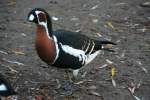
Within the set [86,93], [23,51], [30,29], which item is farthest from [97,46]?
[30,29]

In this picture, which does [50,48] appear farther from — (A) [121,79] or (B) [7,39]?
(B) [7,39]

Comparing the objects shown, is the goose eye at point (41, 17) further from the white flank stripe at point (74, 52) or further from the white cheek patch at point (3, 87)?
the white cheek patch at point (3, 87)

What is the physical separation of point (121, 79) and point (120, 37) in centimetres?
149

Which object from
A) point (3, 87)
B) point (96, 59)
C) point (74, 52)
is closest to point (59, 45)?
point (74, 52)

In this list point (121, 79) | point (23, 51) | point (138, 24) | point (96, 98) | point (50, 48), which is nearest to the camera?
point (50, 48)

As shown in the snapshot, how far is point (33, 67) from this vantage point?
672 centimetres

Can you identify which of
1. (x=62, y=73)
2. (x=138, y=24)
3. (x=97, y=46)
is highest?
(x=97, y=46)

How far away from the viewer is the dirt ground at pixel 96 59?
20.5ft

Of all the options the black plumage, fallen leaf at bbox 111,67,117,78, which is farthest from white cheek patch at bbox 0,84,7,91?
fallen leaf at bbox 111,67,117,78

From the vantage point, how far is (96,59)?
23.5 ft

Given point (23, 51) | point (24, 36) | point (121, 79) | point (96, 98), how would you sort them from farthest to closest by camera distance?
point (24, 36) < point (23, 51) < point (121, 79) < point (96, 98)

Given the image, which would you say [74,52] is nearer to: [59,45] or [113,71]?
[59,45]

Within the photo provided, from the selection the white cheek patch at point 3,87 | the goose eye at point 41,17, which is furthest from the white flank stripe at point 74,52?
the white cheek patch at point 3,87

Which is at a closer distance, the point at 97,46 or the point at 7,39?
the point at 97,46
